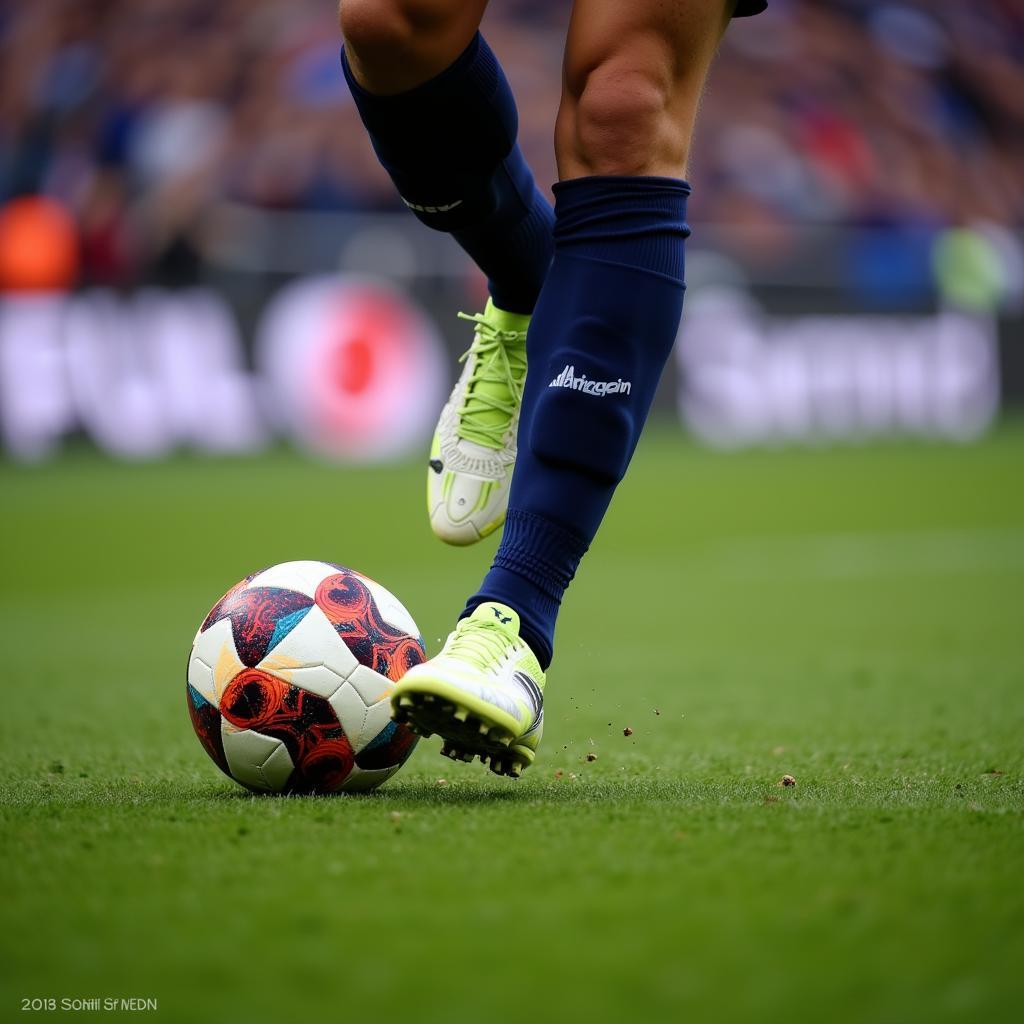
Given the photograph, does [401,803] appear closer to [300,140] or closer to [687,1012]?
[687,1012]

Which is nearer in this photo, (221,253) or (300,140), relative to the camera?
(221,253)

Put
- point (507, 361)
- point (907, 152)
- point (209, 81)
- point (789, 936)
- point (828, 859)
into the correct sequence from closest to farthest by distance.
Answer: point (789, 936) < point (828, 859) < point (507, 361) < point (209, 81) < point (907, 152)

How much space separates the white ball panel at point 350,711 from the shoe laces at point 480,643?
8.6 inches

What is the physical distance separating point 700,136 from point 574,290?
1601 cm

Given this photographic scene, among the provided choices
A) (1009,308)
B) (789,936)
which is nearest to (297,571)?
(789,936)

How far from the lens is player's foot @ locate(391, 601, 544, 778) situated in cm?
183

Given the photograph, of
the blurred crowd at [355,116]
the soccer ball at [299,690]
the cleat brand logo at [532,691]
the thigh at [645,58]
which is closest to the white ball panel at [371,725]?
the soccer ball at [299,690]

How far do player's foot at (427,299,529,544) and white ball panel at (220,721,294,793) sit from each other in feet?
1.84

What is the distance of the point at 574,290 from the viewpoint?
6.91ft

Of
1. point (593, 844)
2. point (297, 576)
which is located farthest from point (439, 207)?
point (593, 844)

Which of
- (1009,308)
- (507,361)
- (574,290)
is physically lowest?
(1009,308)

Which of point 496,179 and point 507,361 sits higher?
point 496,179

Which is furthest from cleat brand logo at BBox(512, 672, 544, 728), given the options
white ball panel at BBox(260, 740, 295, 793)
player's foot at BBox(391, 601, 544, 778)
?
white ball panel at BBox(260, 740, 295, 793)

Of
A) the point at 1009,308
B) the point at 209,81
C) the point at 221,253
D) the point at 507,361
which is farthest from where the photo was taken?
the point at 209,81
